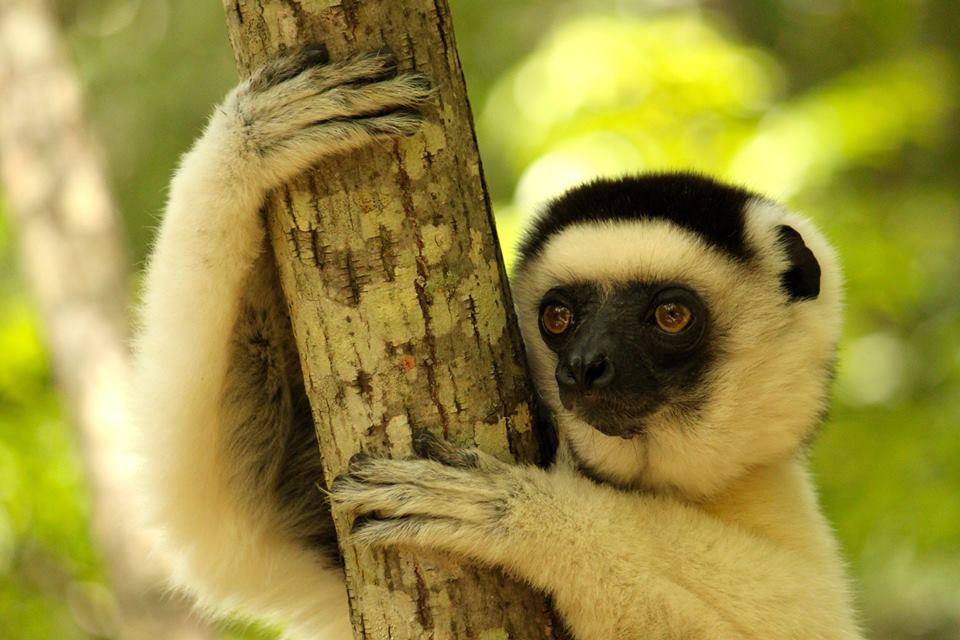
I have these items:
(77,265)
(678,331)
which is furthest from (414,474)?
(77,265)

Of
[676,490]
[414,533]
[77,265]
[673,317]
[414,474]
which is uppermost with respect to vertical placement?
[77,265]

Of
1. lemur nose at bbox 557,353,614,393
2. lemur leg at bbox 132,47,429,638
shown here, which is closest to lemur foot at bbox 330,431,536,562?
lemur nose at bbox 557,353,614,393

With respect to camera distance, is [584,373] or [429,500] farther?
[584,373]

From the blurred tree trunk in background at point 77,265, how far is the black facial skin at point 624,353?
15.3ft

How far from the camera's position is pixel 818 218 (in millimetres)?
7773

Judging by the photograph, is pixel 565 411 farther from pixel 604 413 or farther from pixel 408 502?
pixel 408 502

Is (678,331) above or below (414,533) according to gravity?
above

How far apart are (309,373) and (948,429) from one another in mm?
4969

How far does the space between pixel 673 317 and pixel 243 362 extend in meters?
1.62

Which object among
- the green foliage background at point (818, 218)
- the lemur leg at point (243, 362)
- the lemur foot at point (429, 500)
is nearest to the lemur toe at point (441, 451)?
the lemur foot at point (429, 500)

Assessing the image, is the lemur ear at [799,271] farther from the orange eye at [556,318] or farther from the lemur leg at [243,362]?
the lemur leg at [243,362]

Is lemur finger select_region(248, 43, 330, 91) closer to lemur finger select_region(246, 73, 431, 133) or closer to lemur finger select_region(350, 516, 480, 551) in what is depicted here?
lemur finger select_region(246, 73, 431, 133)

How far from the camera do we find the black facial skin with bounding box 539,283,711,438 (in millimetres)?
3809

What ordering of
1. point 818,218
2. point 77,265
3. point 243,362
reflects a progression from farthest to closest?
point 77,265 → point 818,218 → point 243,362
